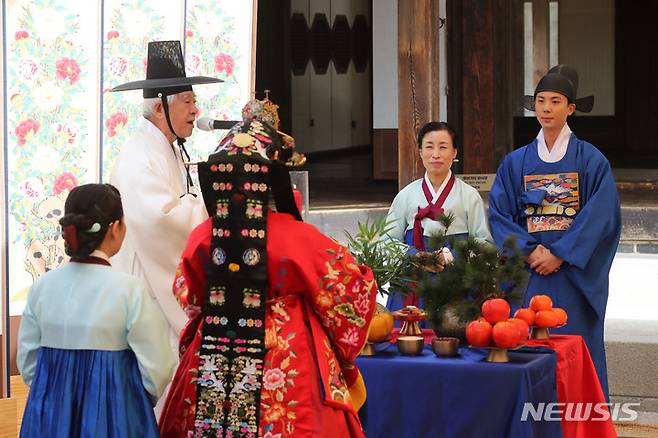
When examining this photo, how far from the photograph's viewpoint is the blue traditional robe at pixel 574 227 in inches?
190

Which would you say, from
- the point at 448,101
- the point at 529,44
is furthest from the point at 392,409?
the point at 529,44

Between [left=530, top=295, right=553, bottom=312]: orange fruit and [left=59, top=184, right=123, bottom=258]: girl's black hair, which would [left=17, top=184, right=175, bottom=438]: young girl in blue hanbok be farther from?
[left=530, top=295, right=553, bottom=312]: orange fruit

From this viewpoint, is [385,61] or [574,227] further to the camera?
[385,61]

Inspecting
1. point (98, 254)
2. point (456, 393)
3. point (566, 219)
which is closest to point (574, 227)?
point (566, 219)

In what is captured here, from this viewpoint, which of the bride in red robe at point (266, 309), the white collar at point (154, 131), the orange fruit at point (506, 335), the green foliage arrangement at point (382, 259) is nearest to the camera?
the bride in red robe at point (266, 309)

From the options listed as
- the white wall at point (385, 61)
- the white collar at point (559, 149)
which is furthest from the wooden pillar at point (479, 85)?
the white collar at point (559, 149)

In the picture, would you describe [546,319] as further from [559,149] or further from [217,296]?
[217,296]

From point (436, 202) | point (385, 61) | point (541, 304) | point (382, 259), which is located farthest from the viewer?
point (385, 61)

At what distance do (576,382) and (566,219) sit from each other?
Result: 0.99m

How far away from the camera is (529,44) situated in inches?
565

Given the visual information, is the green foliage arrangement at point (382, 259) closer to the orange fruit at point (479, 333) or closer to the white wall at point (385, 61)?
the orange fruit at point (479, 333)

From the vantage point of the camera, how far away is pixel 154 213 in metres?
4.01

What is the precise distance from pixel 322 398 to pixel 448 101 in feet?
23.3

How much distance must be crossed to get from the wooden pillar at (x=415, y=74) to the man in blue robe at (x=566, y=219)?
3011mm
